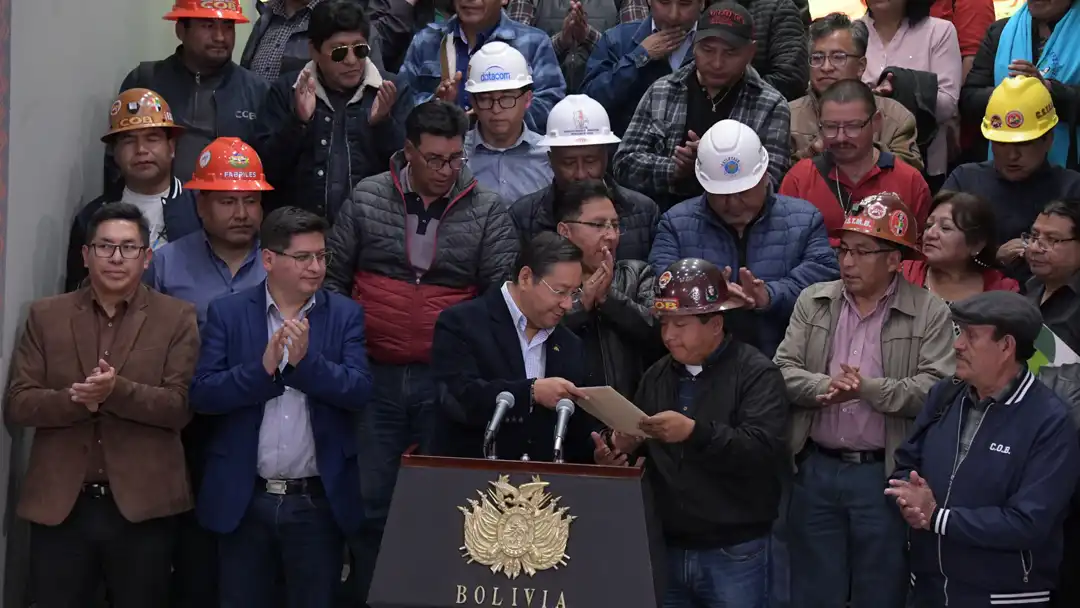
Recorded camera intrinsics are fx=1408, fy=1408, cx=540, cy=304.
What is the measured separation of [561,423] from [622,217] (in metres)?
2.11

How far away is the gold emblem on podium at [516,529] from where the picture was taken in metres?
4.18

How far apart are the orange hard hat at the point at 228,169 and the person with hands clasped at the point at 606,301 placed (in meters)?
1.37

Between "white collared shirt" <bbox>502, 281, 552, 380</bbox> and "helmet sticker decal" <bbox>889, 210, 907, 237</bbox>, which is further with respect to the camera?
"helmet sticker decal" <bbox>889, 210, 907, 237</bbox>

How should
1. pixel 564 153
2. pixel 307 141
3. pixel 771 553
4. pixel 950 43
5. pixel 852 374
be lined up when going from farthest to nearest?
pixel 950 43 < pixel 307 141 < pixel 564 153 < pixel 771 553 < pixel 852 374

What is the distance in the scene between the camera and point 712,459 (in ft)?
15.9

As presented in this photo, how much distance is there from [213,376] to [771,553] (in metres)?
2.26

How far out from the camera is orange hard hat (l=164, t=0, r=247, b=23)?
680cm

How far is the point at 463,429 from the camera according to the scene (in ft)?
16.4

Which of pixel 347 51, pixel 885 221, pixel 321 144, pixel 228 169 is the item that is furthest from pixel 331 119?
pixel 885 221

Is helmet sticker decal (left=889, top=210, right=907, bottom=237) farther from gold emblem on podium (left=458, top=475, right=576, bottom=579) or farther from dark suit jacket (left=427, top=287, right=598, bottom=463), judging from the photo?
gold emblem on podium (left=458, top=475, right=576, bottom=579)

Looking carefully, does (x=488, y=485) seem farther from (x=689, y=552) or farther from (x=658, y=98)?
(x=658, y=98)

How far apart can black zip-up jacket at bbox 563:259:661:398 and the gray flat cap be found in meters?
1.19

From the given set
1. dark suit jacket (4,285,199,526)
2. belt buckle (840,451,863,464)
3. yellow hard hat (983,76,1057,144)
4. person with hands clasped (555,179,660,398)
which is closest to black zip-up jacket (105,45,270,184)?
dark suit jacket (4,285,199,526)

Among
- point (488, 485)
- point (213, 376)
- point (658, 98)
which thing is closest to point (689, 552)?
point (488, 485)
